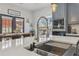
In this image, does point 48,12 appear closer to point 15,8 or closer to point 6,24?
point 15,8

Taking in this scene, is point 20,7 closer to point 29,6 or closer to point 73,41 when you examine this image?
point 29,6

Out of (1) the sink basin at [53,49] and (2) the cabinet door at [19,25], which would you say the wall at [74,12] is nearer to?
(1) the sink basin at [53,49]

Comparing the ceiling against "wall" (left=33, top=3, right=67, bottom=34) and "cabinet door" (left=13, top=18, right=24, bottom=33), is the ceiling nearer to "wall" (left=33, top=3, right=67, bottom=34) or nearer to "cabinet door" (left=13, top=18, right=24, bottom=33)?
"wall" (left=33, top=3, right=67, bottom=34)

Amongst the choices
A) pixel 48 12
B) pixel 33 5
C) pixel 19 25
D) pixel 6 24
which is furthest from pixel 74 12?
pixel 6 24

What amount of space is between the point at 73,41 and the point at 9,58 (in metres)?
0.74

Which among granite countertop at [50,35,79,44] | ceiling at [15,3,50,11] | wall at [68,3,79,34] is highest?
ceiling at [15,3,50,11]

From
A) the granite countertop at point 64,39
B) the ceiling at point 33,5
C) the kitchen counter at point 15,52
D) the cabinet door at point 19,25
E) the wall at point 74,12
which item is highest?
the ceiling at point 33,5

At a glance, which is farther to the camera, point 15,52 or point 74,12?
point 74,12

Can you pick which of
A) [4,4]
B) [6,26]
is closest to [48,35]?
[6,26]

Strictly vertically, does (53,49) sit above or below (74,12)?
below

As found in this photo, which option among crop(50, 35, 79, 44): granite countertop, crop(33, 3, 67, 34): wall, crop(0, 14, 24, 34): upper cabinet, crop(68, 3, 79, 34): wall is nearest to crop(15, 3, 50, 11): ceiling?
crop(33, 3, 67, 34): wall

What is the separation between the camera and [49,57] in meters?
0.97

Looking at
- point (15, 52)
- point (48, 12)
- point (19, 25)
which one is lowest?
point (15, 52)

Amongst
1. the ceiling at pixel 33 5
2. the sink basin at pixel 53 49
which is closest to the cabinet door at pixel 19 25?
the ceiling at pixel 33 5
